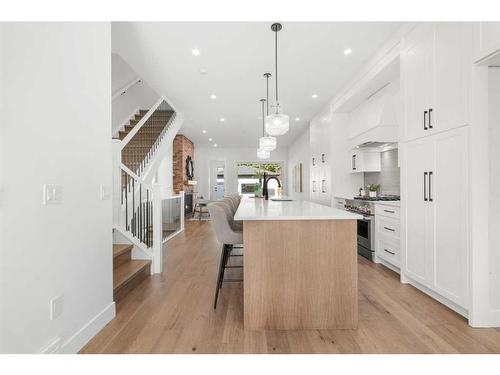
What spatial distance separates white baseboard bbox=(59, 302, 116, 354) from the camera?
5.30 ft

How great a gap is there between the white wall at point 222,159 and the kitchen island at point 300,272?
9.17 m

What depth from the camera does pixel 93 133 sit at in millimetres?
1923

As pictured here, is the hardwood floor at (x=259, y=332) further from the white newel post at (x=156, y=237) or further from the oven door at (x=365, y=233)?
the oven door at (x=365, y=233)

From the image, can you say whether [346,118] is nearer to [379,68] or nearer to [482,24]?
[379,68]

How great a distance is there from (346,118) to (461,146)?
3.27 meters

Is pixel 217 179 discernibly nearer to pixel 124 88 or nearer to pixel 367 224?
pixel 124 88

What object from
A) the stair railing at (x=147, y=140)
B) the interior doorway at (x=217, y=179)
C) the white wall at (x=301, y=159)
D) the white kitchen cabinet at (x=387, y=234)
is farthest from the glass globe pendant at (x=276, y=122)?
the interior doorway at (x=217, y=179)

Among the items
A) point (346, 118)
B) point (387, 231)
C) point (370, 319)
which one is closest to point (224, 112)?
point (346, 118)

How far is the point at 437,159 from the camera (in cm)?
233

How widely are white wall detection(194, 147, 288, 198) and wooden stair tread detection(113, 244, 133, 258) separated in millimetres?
7870

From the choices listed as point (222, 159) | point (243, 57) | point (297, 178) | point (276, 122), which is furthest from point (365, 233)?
point (222, 159)

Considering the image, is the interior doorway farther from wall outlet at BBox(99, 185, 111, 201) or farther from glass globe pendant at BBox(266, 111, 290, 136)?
wall outlet at BBox(99, 185, 111, 201)

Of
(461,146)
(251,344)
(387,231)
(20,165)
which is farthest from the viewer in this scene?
(387,231)

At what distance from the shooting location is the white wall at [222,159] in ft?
36.5
